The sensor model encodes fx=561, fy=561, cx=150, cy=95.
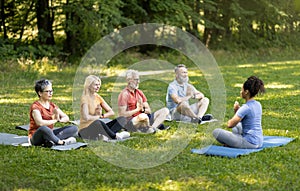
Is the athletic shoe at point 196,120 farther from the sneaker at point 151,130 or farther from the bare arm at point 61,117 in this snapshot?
the bare arm at point 61,117

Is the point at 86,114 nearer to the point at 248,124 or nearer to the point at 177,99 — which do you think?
the point at 177,99

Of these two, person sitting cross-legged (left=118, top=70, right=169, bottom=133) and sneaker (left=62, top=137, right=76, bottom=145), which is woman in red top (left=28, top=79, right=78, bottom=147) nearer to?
sneaker (left=62, top=137, right=76, bottom=145)

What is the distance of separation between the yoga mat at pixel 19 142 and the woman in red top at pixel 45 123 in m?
0.12

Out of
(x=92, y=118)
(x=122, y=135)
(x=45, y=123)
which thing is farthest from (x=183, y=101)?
(x=45, y=123)

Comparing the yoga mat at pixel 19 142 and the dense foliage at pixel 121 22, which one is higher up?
the dense foliage at pixel 121 22

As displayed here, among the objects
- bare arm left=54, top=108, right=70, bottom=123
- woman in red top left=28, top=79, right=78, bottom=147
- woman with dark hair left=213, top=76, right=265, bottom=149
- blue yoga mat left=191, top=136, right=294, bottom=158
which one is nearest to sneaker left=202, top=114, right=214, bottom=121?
blue yoga mat left=191, top=136, right=294, bottom=158

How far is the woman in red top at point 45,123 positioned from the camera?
21.5 feet

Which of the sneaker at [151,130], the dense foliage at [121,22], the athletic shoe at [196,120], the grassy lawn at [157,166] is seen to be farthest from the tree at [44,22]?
the sneaker at [151,130]

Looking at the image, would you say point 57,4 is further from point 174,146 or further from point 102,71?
point 174,146

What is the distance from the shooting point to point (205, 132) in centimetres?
757

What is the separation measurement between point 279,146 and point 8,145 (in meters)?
3.22

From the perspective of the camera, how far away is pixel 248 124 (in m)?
6.46

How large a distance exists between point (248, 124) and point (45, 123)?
238cm

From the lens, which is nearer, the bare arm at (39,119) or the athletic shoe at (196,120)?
the bare arm at (39,119)
